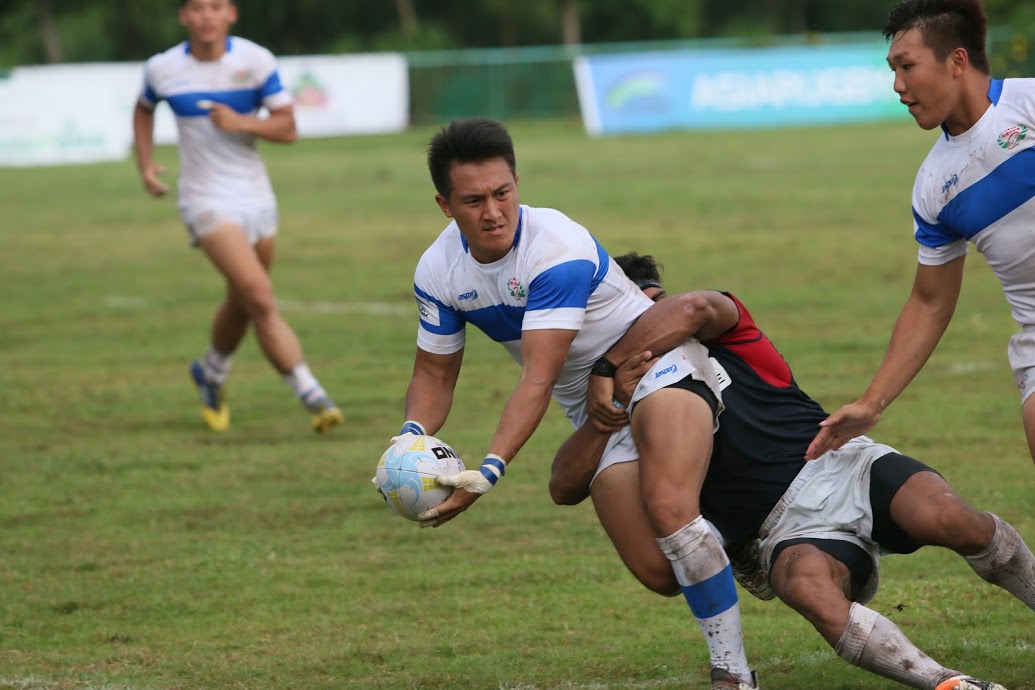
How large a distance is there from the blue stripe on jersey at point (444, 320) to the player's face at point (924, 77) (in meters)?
1.63

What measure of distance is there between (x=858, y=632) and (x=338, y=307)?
31.0 feet

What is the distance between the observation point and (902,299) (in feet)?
40.3

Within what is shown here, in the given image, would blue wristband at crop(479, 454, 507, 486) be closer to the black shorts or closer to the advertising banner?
the black shorts

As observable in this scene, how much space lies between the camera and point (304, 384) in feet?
29.1

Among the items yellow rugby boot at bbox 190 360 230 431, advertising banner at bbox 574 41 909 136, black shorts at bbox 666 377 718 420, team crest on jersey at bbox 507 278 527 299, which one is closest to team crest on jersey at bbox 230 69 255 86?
yellow rugby boot at bbox 190 360 230 431

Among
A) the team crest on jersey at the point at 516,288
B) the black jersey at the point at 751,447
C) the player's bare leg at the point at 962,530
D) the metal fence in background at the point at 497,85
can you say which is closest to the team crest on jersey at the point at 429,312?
the team crest on jersey at the point at 516,288

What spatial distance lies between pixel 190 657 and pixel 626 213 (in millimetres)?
14009

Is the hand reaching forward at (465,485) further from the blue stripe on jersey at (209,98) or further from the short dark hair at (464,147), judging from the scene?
the blue stripe on jersey at (209,98)

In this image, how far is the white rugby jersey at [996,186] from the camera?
4754 millimetres

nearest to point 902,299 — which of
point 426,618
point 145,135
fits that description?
point 145,135

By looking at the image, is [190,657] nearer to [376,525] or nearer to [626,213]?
[376,525]

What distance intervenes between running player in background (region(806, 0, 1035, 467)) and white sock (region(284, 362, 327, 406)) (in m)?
4.53

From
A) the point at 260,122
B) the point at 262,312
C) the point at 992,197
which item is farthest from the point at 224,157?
the point at 992,197

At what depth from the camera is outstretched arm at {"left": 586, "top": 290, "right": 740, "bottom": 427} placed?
16.3 ft
